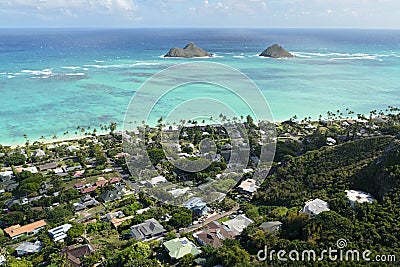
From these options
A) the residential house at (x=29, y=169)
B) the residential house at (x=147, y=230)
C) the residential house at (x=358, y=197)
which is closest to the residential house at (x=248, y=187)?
the residential house at (x=358, y=197)

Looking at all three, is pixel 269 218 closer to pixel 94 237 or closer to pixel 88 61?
pixel 94 237

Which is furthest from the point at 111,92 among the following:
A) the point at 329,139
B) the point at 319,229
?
the point at 319,229

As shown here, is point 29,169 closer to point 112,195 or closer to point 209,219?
point 112,195

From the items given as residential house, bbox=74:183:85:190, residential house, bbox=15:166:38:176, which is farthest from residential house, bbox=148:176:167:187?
residential house, bbox=15:166:38:176

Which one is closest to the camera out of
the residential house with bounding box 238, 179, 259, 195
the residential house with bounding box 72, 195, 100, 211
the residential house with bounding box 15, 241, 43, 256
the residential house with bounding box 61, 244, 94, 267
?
the residential house with bounding box 61, 244, 94, 267

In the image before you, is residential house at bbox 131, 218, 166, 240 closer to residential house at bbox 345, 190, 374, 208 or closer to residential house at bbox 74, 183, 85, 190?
residential house at bbox 74, 183, 85, 190
